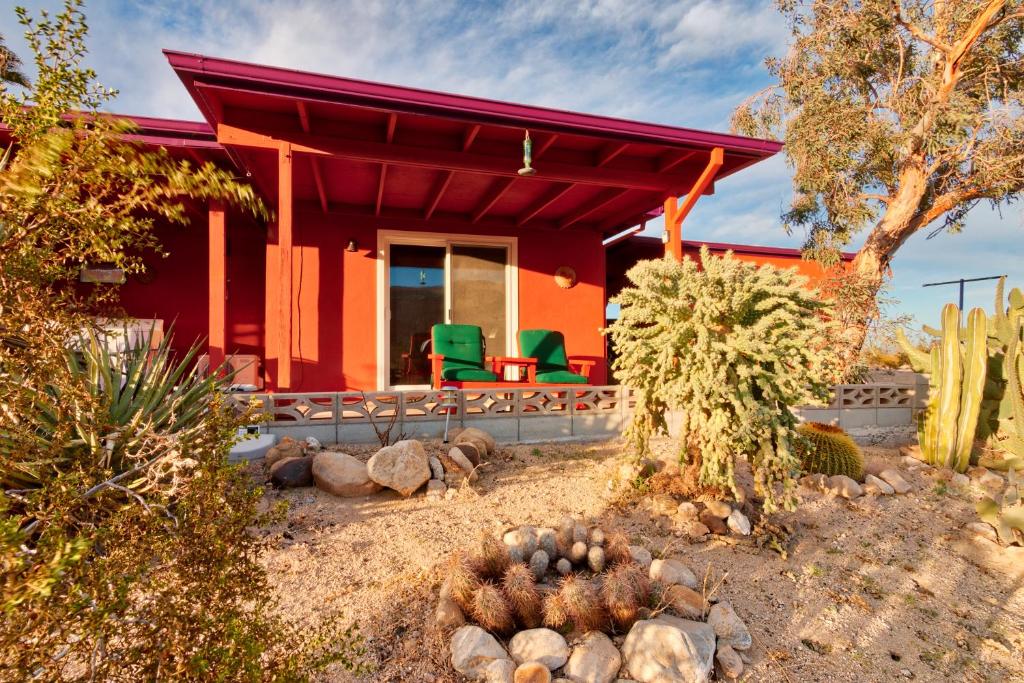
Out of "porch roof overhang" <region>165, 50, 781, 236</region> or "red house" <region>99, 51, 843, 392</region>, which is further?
"red house" <region>99, 51, 843, 392</region>

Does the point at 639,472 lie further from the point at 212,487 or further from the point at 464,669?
the point at 212,487

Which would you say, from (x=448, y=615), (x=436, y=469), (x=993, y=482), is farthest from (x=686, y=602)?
(x=993, y=482)

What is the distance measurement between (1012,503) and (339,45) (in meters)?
7.35

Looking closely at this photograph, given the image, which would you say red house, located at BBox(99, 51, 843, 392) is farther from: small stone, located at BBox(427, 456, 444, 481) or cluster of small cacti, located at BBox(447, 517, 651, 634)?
cluster of small cacti, located at BBox(447, 517, 651, 634)

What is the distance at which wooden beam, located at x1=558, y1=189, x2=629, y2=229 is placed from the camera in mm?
5786

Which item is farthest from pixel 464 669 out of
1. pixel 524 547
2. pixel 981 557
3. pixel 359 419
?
pixel 981 557

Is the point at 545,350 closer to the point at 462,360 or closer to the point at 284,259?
the point at 462,360

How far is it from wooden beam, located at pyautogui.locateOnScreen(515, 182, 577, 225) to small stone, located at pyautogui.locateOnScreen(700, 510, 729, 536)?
11.7 ft

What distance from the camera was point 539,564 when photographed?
7.18 ft

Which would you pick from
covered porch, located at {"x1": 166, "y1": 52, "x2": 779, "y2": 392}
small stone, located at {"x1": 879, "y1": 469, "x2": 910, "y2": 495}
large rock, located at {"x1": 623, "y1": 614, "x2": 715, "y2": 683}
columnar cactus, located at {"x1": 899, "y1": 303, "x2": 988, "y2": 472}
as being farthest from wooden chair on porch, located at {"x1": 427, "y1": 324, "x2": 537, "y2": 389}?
columnar cactus, located at {"x1": 899, "y1": 303, "x2": 988, "y2": 472}

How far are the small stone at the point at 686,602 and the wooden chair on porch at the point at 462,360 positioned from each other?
3.00 meters

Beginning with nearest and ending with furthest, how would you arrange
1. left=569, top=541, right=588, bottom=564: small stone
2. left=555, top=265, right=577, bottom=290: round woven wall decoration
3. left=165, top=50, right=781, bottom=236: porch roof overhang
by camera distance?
left=569, top=541, right=588, bottom=564: small stone → left=165, top=50, right=781, bottom=236: porch roof overhang → left=555, top=265, right=577, bottom=290: round woven wall decoration

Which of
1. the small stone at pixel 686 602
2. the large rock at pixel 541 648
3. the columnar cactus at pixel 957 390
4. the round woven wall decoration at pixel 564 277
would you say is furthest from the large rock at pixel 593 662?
the round woven wall decoration at pixel 564 277

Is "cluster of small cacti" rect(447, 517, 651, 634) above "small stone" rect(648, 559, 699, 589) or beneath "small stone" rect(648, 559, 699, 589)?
above
